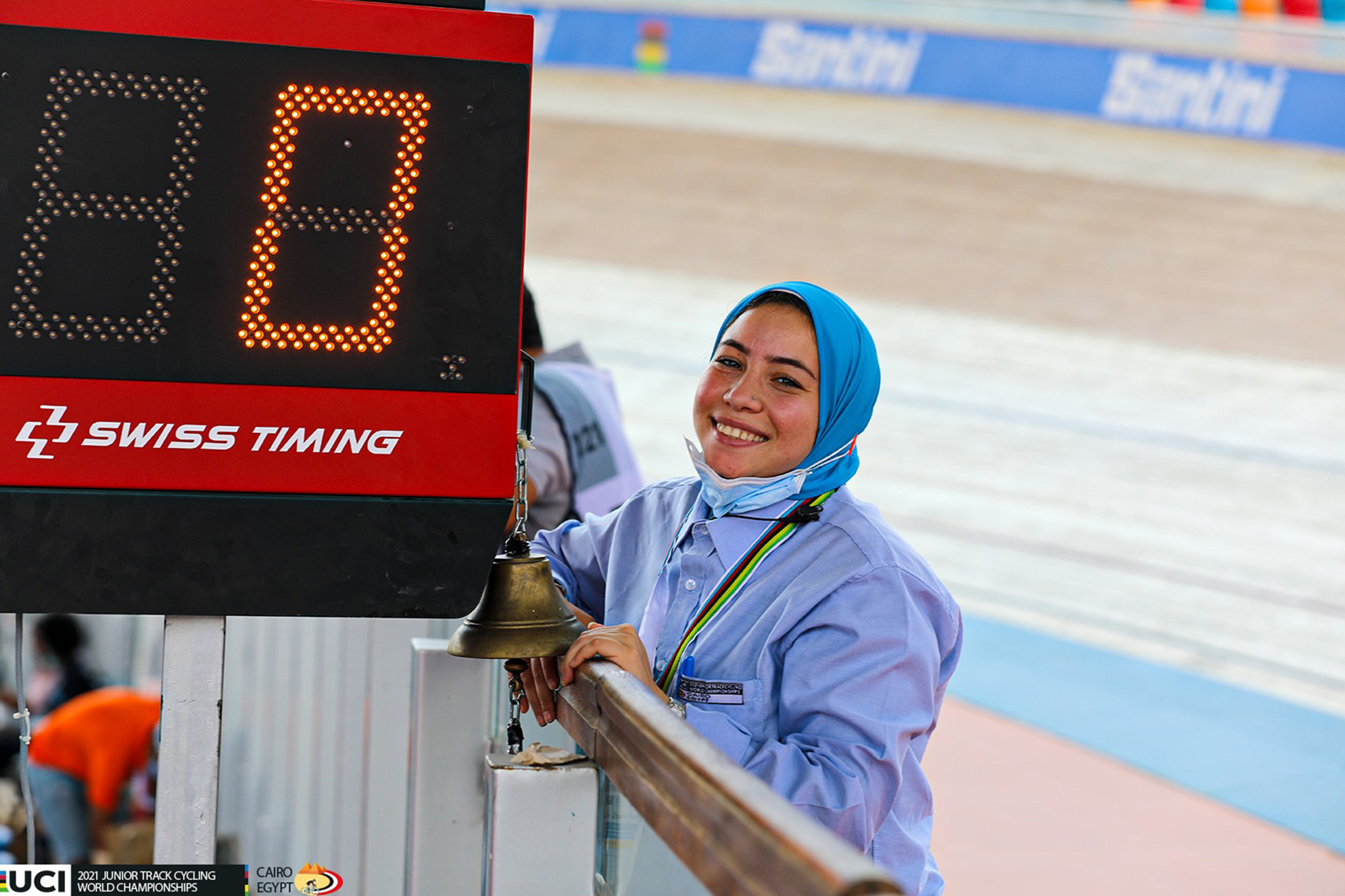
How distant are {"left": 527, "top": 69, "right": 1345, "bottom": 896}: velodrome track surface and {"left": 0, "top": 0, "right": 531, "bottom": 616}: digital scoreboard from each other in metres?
3.42

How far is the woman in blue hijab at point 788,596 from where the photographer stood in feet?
5.35

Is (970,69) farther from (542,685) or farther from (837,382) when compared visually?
(542,685)

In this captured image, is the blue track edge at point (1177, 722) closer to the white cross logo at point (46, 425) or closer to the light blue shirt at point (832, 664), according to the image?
the light blue shirt at point (832, 664)

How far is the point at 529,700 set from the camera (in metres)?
1.70

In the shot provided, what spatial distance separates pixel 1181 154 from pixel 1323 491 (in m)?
6.82

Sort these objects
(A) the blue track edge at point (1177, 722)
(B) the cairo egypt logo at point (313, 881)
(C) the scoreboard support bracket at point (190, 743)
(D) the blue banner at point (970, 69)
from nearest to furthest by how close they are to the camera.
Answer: (C) the scoreboard support bracket at point (190, 743) < (B) the cairo egypt logo at point (313, 881) < (A) the blue track edge at point (1177, 722) < (D) the blue banner at point (970, 69)

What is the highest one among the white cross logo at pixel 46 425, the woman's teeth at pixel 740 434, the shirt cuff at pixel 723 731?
the white cross logo at pixel 46 425

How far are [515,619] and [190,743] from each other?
351 mm

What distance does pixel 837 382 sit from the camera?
1.95 m

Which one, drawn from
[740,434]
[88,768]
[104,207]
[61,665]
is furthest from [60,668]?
[104,207]

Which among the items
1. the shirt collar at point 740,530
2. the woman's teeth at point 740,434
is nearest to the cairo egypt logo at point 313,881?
the shirt collar at point 740,530

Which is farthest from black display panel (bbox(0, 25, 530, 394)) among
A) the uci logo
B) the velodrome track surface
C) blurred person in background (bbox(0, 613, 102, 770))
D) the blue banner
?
the blue banner

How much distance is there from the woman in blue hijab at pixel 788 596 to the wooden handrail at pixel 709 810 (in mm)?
257

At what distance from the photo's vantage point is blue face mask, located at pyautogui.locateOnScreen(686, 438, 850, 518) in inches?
75.6
